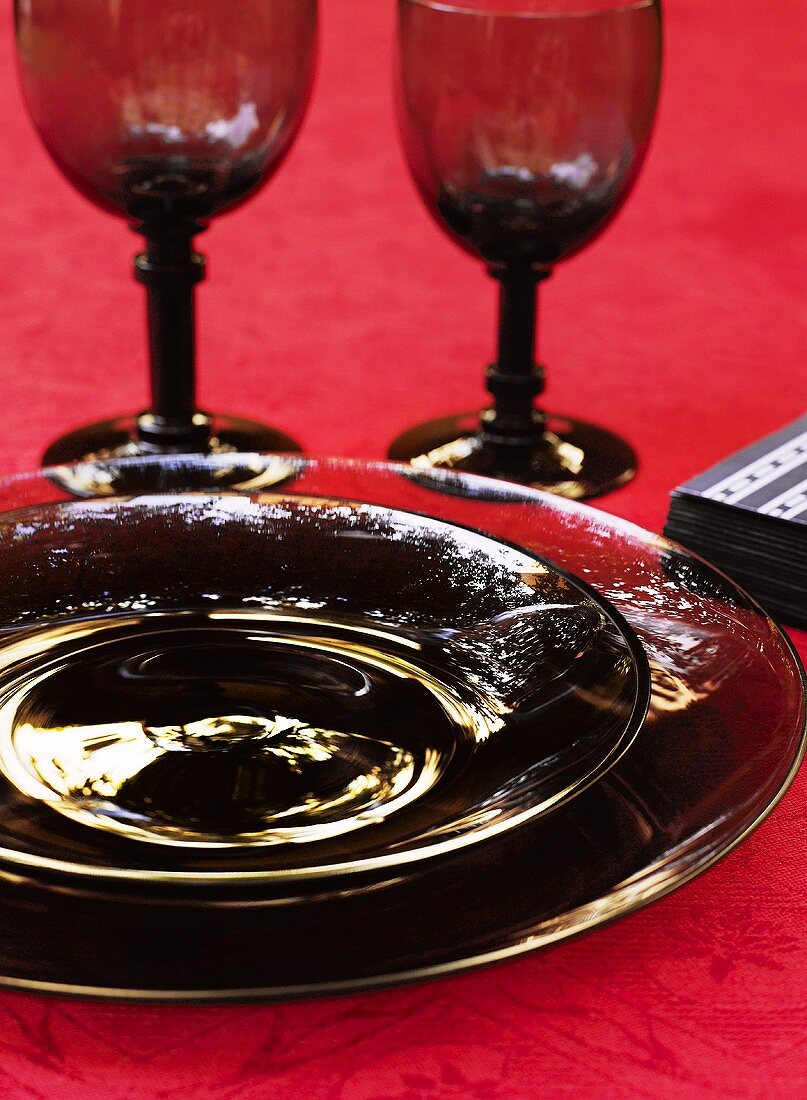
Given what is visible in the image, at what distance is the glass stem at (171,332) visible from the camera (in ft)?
2.05

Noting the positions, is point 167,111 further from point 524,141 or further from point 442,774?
point 442,774

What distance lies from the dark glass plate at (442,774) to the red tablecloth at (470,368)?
0.15 ft

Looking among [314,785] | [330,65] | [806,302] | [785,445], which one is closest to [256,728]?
[314,785]

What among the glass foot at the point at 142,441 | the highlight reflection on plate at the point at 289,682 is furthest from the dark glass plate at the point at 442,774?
the glass foot at the point at 142,441

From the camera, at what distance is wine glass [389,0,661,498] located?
572 millimetres

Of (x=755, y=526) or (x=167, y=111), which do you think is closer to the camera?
(x=755, y=526)

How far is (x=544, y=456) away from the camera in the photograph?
65 centimetres

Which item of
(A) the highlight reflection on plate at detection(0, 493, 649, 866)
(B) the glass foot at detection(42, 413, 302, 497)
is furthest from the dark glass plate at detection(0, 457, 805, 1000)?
(B) the glass foot at detection(42, 413, 302, 497)

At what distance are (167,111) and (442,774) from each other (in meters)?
0.36

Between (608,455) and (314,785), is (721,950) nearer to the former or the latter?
(314,785)

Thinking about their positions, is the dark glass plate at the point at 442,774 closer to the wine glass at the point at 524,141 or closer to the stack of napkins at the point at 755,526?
the stack of napkins at the point at 755,526

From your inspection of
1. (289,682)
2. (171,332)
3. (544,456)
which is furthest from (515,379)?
(289,682)

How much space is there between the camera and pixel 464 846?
0.29 meters

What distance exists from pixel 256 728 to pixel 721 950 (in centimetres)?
13
